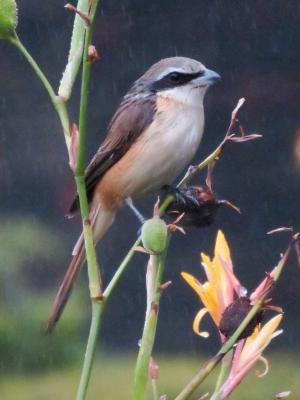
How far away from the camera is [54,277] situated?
4750 millimetres

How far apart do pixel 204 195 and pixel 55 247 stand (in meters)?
3.32

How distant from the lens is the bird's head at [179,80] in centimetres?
254

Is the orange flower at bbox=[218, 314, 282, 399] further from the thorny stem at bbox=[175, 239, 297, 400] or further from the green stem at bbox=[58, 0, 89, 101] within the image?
the green stem at bbox=[58, 0, 89, 101]

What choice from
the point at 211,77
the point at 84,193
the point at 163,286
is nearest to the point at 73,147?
the point at 84,193

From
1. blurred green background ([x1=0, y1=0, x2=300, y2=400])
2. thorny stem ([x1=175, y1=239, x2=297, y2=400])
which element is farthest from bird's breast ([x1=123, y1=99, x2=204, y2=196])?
blurred green background ([x1=0, y1=0, x2=300, y2=400])

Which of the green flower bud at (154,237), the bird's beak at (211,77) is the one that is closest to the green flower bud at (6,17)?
the green flower bud at (154,237)

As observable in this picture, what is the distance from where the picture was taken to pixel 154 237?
1277 millimetres

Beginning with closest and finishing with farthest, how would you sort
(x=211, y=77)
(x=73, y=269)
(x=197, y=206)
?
1. (x=197, y=206)
2. (x=73, y=269)
3. (x=211, y=77)

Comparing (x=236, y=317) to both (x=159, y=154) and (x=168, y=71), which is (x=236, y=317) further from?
(x=168, y=71)

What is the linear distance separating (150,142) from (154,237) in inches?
52.5

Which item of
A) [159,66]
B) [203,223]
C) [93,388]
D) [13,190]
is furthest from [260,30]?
[203,223]

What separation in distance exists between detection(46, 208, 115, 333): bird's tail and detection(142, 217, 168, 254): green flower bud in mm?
345

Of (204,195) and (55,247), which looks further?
(55,247)

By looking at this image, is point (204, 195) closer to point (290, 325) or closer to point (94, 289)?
point (94, 289)
